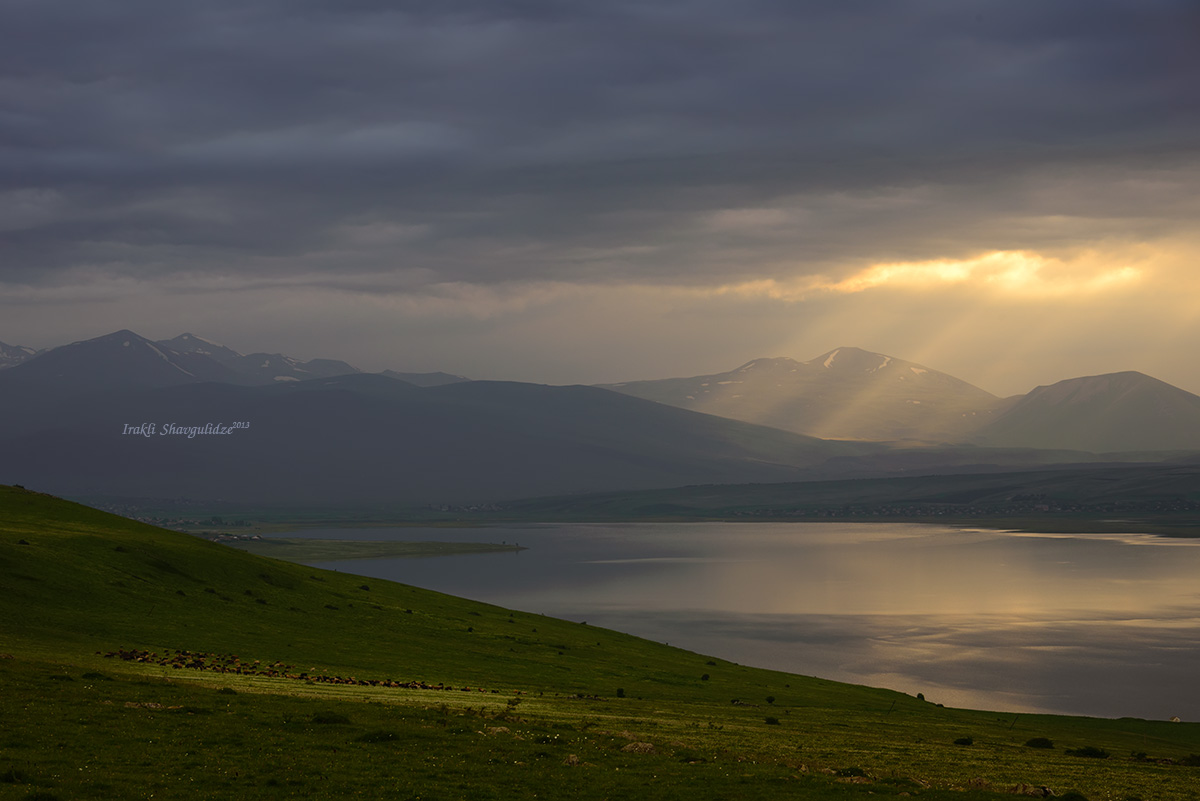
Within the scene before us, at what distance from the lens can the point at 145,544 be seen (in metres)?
76.6

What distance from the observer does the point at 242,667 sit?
48.7 m

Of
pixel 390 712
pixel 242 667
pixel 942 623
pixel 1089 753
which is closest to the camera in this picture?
pixel 390 712

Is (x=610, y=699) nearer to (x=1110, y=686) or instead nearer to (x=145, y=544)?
(x=145, y=544)

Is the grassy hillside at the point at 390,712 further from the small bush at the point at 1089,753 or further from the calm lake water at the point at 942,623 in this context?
the calm lake water at the point at 942,623

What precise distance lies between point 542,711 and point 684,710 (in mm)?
9779

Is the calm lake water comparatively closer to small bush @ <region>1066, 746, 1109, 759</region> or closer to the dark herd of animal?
small bush @ <region>1066, 746, 1109, 759</region>

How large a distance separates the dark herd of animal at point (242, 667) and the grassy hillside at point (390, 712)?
11.3 inches

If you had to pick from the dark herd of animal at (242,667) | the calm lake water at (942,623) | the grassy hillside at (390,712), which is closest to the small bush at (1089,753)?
the grassy hillside at (390,712)

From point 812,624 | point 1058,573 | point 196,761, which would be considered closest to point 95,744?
point 196,761

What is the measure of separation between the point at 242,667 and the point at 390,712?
54.0 feet

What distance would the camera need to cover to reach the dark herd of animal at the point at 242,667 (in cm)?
4612

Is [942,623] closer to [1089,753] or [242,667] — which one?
[1089,753]

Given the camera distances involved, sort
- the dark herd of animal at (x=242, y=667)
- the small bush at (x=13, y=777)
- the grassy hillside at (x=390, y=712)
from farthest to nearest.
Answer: the dark herd of animal at (x=242, y=667)
the grassy hillside at (x=390, y=712)
the small bush at (x=13, y=777)

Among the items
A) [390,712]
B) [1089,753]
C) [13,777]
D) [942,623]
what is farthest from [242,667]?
[942,623]
